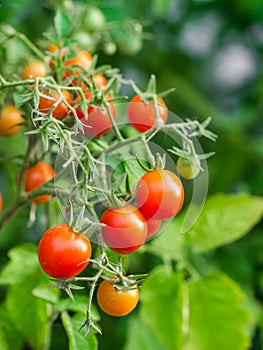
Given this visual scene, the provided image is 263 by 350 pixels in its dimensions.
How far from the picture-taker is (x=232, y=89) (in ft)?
6.20

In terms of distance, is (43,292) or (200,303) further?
(200,303)

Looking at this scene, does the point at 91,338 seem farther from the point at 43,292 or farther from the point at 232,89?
the point at 232,89

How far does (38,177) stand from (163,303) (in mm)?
257

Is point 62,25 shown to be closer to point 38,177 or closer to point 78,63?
point 78,63

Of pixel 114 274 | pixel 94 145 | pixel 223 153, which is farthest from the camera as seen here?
pixel 223 153

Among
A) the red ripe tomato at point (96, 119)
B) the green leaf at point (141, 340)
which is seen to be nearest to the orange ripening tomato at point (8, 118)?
the red ripe tomato at point (96, 119)

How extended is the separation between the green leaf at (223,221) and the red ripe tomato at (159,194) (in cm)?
43

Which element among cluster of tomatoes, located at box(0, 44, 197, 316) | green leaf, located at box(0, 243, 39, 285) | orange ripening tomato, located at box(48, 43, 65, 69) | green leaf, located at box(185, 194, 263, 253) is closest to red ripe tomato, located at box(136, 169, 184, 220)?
cluster of tomatoes, located at box(0, 44, 197, 316)

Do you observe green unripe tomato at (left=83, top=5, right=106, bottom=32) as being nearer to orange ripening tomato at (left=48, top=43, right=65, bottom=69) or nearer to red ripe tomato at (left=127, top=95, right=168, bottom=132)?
orange ripening tomato at (left=48, top=43, right=65, bottom=69)

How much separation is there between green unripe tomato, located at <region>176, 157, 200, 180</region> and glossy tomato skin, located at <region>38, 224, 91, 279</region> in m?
0.12

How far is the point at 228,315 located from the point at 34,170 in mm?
357

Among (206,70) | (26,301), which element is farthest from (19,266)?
(206,70)

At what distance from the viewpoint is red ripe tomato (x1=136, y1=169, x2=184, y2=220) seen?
66 cm

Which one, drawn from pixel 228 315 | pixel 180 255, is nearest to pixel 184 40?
pixel 180 255
